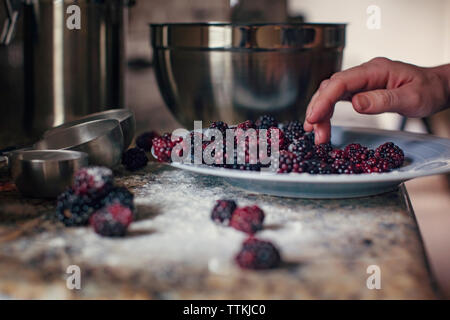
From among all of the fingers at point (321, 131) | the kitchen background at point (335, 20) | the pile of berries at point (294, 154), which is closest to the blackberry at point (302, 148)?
the pile of berries at point (294, 154)

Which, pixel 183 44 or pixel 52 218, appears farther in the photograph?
pixel 183 44

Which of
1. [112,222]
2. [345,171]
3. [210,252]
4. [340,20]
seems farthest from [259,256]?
[340,20]

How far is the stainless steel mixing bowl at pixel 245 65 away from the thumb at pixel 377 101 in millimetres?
254

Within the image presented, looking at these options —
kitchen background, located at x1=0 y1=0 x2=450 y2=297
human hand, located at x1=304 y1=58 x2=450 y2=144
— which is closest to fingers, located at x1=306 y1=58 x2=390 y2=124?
human hand, located at x1=304 y1=58 x2=450 y2=144

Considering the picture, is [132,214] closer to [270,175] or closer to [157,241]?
[157,241]

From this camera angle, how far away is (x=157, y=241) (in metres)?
0.61

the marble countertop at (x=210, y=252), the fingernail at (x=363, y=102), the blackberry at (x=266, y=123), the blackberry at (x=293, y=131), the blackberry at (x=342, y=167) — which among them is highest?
the fingernail at (x=363, y=102)

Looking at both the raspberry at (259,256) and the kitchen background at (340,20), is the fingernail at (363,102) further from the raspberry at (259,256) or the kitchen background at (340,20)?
the kitchen background at (340,20)

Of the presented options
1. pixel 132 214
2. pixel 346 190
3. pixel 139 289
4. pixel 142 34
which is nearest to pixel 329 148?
pixel 346 190

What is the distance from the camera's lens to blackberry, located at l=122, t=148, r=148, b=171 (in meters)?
0.96

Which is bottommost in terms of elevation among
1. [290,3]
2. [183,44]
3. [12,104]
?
[12,104]

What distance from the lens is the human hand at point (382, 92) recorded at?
2.87 feet

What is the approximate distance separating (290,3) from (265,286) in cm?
159

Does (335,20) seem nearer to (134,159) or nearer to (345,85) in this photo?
(345,85)
